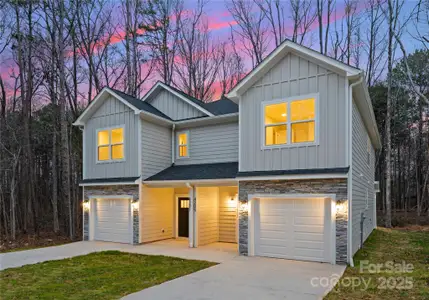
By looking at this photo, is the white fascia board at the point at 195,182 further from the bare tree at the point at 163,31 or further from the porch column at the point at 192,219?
the bare tree at the point at 163,31

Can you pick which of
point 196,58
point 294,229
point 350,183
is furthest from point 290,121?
point 196,58

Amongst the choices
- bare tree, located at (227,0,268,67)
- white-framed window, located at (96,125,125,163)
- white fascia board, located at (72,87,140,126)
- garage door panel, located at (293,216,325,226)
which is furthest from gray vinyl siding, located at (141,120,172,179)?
bare tree, located at (227,0,268,67)

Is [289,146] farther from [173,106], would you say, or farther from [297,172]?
[173,106]

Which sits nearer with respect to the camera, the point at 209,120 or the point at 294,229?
the point at 294,229

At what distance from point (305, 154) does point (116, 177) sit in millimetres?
7259

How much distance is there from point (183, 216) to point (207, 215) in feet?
4.95

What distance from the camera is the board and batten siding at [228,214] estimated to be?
12.5 metres

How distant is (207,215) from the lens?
12.2m

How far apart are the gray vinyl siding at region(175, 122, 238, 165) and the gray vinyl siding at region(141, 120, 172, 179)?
2.49 feet

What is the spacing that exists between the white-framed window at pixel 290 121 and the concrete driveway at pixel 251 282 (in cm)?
325

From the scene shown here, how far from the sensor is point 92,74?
19422mm

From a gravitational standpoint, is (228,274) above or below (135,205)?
below

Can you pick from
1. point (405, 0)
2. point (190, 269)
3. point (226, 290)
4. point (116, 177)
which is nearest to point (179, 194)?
point (116, 177)

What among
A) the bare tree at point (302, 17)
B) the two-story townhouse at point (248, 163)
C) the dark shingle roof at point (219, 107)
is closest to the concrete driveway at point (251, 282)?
the two-story townhouse at point (248, 163)
